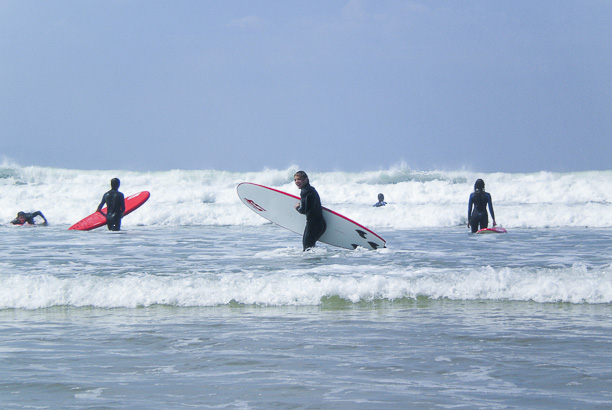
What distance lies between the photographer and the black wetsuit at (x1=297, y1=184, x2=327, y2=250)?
964 cm

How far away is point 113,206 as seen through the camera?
44.9ft

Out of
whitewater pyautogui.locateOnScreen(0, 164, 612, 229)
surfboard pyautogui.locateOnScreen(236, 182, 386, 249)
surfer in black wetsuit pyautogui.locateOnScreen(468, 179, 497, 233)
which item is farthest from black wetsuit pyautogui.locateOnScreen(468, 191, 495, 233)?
whitewater pyautogui.locateOnScreen(0, 164, 612, 229)

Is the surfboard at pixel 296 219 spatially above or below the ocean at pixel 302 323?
above

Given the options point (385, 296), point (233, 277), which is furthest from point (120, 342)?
point (385, 296)

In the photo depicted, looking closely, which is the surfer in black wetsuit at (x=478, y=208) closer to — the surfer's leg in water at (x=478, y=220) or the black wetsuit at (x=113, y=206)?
the surfer's leg in water at (x=478, y=220)

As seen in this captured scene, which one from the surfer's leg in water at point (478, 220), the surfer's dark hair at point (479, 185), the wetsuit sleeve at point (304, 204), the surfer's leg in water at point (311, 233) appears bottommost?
the surfer's leg in water at point (311, 233)

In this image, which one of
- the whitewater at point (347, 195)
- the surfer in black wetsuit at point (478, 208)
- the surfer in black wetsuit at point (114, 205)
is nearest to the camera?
the surfer in black wetsuit at point (478, 208)

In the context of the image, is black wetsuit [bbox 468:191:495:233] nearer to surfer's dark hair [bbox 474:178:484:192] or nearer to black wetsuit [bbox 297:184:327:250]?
surfer's dark hair [bbox 474:178:484:192]

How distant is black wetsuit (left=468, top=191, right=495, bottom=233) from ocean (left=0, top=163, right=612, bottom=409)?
49 cm

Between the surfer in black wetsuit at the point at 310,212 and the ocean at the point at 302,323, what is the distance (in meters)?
0.30

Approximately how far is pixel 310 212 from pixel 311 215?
7 centimetres

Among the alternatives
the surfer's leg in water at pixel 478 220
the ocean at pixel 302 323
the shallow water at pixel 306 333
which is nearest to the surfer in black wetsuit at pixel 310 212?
the ocean at pixel 302 323

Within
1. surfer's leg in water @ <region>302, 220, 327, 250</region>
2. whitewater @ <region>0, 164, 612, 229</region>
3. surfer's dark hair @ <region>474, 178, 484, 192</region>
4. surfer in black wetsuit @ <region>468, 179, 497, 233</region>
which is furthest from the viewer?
whitewater @ <region>0, 164, 612, 229</region>

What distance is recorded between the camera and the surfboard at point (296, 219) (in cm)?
1036
